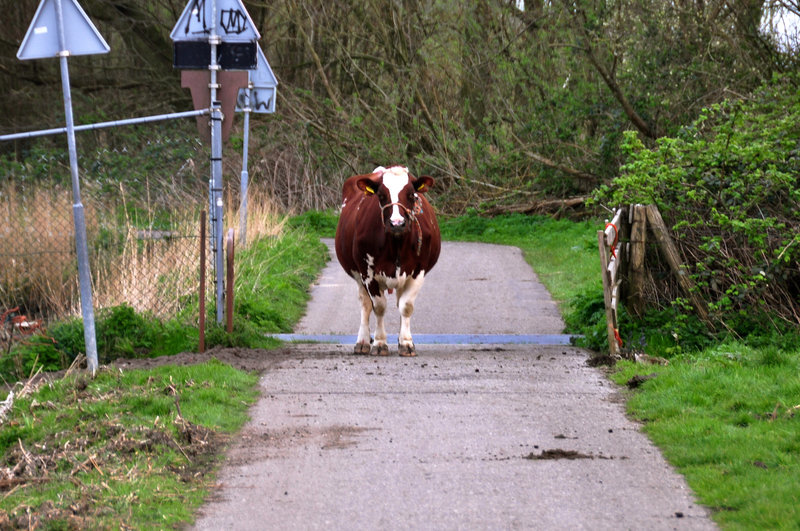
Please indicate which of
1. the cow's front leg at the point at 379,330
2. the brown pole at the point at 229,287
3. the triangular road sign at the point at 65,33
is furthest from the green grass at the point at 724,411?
the triangular road sign at the point at 65,33

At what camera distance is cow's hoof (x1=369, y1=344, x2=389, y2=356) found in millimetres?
11586

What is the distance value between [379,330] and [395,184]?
5.07ft

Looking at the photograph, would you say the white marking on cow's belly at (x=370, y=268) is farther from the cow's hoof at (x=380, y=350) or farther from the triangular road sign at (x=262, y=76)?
the triangular road sign at (x=262, y=76)

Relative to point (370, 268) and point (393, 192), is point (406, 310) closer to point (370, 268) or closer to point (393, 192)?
point (370, 268)

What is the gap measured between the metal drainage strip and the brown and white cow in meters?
1.00

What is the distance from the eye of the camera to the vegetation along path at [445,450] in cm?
579

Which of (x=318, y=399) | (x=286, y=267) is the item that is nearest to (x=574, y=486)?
(x=318, y=399)

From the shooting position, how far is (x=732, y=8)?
66.1ft

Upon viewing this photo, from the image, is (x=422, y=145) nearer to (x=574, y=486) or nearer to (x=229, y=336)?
(x=229, y=336)

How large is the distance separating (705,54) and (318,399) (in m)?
14.7

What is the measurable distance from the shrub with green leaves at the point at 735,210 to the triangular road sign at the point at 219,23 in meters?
4.16

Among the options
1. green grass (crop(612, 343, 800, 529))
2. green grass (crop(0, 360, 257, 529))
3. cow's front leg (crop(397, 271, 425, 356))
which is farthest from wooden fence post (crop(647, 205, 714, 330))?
green grass (crop(0, 360, 257, 529))

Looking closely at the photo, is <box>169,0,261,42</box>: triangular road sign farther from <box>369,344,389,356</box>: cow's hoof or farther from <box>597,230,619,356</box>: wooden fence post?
<box>597,230,619,356</box>: wooden fence post

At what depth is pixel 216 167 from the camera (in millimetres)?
11672
